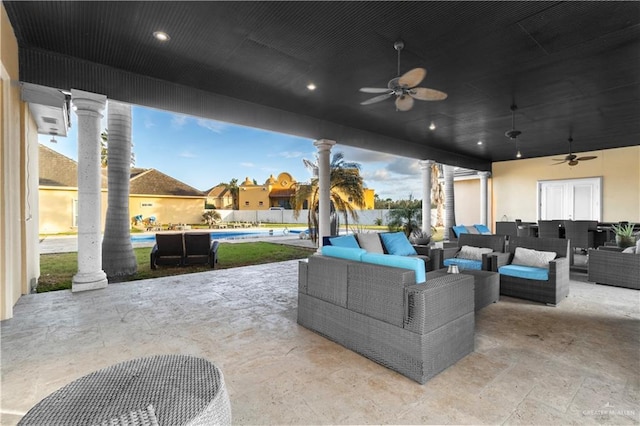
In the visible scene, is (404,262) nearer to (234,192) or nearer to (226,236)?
(226,236)

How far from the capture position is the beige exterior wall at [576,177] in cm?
986

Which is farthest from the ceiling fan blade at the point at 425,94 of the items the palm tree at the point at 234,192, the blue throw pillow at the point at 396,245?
the palm tree at the point at 234,192

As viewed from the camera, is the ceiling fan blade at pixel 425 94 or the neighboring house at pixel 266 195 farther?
the neighboring house at pixel 266 195

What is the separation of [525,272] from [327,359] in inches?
131

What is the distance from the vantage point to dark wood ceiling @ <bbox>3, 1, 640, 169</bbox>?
3.32 m

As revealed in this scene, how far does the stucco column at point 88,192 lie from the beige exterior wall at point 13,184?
2.10ft

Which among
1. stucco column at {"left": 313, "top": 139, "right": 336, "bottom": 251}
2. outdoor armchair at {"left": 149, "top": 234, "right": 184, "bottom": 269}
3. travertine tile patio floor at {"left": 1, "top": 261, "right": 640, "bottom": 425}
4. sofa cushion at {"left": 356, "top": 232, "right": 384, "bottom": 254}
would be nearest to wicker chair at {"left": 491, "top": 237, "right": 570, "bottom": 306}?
travertine tile patio floor at {"left": 1, "top": 261, "right": 640, "bottom": 425}

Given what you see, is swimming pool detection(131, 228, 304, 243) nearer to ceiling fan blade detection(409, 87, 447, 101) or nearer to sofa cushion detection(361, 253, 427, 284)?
ceiling fan blade detection(409, 87, 447, 101)

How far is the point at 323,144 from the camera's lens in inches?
298

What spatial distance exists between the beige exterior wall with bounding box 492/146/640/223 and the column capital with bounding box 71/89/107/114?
45.2ft

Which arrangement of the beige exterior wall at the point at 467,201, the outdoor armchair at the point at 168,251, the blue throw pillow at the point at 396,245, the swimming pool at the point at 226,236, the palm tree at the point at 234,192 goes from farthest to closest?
the palm tree at the point at 234,192 < the beige exterior wall at the point at 467,201 < the swimming pool at the point at 226,236 < the outdoor armchair at the point at 168,251 < the blue throw pillow at the point at 396,245

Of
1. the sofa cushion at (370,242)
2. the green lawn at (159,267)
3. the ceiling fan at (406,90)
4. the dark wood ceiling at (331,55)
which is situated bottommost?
the green lawn at (159,267)

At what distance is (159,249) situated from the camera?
6.73 meters

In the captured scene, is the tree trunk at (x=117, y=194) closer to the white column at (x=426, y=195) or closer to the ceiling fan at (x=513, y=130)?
the ceiling fan at (x=513, y=130)
